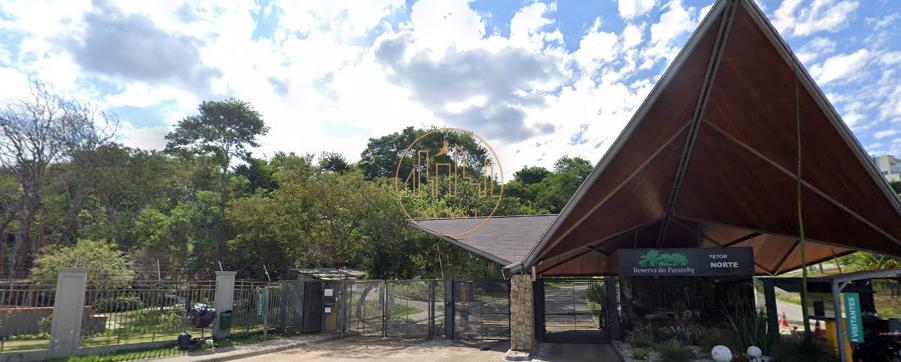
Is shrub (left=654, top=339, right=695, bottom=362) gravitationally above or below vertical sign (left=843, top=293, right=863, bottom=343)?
below

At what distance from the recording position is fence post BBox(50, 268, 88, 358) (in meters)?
12.2

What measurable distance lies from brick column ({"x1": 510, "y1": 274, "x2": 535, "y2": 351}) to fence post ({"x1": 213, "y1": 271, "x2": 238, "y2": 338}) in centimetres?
925

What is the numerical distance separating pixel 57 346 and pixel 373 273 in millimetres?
14463

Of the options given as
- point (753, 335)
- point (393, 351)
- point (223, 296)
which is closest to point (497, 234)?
point (393, 351)

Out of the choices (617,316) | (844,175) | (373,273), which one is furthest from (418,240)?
(844,175)

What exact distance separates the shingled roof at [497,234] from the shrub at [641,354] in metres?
4.46

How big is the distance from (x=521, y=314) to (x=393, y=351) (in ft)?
13.7

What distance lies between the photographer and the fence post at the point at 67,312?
12.2m

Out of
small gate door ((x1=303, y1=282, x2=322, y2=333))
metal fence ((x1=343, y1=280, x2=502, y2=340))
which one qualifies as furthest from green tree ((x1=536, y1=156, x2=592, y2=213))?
small gate door ((x1=303, y1=282, x2=322, y2=333))

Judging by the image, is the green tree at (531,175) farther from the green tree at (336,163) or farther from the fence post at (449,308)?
the fence post at (449,308)

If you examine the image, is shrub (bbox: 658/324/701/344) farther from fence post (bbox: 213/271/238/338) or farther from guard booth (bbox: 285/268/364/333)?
fence post (bbox: 213/271/238/338)

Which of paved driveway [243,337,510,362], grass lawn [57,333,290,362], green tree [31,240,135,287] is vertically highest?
green tree [31,240,135,287]

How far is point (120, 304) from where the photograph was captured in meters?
14.6

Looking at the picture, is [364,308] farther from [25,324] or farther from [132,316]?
[25,324]
